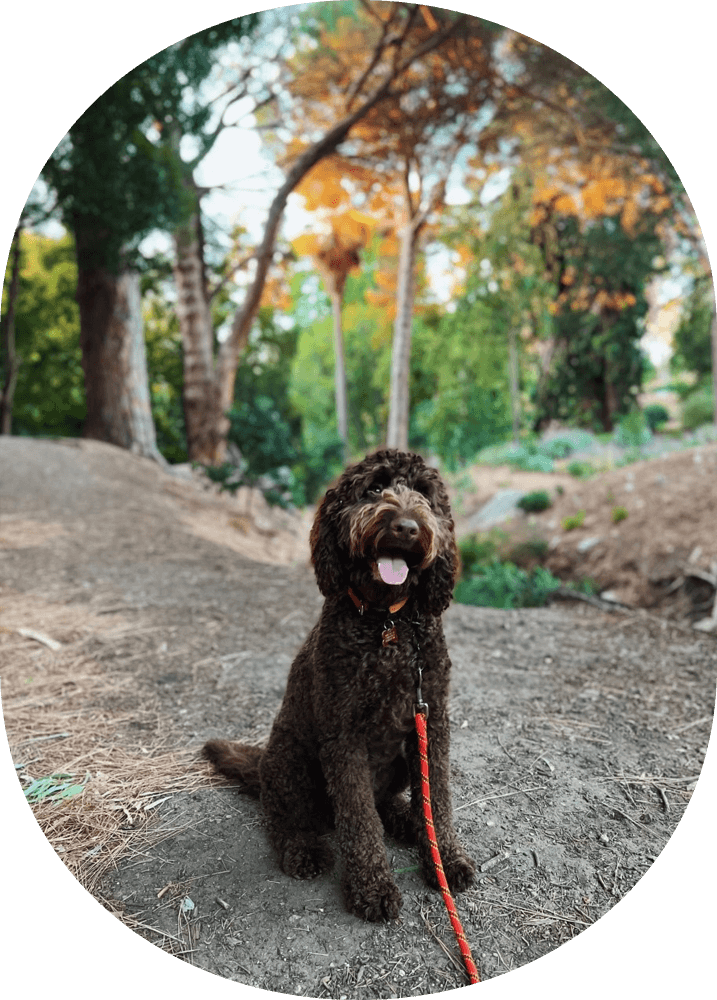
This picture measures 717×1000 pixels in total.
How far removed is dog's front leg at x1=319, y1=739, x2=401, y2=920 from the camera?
6.57 feet

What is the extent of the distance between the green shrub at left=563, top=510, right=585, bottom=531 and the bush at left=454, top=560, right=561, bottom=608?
1.44 meters

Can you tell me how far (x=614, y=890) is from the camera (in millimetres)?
2166

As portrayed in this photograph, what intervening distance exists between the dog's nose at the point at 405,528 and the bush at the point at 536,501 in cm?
689

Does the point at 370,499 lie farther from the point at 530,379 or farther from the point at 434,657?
the point at 530,379

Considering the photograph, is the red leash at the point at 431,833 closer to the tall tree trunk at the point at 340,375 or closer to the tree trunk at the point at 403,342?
the tree trunk at the point at 403,342

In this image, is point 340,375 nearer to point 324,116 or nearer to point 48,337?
point 324,116

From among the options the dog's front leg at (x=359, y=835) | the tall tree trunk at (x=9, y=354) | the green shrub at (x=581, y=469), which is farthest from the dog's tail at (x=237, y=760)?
the tall tree trunk at (x=9, y=354)

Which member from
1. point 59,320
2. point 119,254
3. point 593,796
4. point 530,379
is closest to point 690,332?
point 530,379

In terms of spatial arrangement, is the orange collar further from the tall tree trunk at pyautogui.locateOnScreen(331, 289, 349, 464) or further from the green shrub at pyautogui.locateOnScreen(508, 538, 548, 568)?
the tall tree trunk at pyautogui.locateOnScreen(331, 289, 349, 464)

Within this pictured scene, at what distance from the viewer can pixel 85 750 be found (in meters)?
2.95

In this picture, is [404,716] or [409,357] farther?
[409,357]

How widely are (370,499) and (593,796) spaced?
5.71 feet

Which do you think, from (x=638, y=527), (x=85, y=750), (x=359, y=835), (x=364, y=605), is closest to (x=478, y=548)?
(x=638, y=527)

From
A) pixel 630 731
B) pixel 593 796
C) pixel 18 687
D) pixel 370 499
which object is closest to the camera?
pixel 370 499
